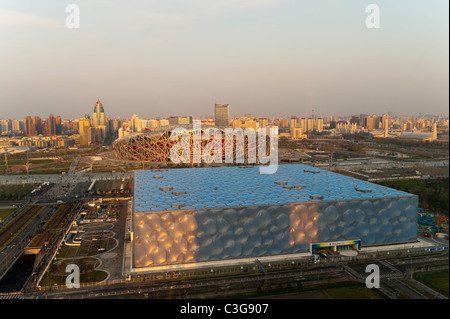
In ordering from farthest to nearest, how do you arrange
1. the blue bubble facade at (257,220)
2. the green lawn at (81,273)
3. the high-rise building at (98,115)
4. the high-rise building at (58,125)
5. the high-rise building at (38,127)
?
1. the high-rise building at (98,115)
2. the high-rise building at (58,125)
3. the high-rise building at (38,127)
4. the blue bubble facade at (257,220)
5. the green lawn at (81,273)

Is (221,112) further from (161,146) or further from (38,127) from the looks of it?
(161,146)

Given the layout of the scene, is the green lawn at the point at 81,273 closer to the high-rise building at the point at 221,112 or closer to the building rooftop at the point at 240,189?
the building rooftop at the point at 240,189

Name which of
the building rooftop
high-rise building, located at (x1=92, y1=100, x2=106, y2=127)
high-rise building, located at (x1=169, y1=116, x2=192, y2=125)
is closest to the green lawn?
the building rooftop

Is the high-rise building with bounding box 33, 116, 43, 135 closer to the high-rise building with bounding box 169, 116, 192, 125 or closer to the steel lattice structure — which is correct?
the steel lattice structure

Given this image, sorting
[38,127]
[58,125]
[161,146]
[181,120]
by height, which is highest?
[181,120]

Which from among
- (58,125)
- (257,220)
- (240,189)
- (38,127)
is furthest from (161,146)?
(58,125)

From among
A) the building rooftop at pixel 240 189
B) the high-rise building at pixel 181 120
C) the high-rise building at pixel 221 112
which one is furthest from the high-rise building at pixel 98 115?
the building rooftop at pixel 240 189
